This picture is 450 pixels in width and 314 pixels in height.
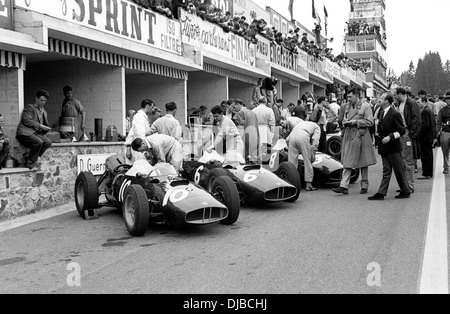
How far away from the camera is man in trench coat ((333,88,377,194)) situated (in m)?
9.95

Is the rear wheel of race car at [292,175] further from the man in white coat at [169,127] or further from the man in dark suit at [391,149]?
the man in white coat at [169,127]

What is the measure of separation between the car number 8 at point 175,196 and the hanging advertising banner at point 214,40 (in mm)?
9708

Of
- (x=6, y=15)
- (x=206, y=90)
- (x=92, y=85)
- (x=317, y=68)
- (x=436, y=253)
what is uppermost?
(x=317, y=68)

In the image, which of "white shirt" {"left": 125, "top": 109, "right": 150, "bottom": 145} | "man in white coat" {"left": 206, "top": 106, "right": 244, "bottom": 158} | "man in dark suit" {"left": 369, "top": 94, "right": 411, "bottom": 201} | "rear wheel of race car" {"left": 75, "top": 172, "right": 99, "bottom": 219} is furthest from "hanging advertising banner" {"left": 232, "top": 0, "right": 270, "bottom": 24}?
"rear wheel of race car" {"left": 75, "top": 172, "right": 99, "bottom": 219}

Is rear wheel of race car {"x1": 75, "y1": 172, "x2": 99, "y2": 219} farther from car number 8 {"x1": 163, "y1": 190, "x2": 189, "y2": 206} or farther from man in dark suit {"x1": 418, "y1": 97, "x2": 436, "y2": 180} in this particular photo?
man in dark suit {"x1": 418, "y1": 97, "x2": 436, "y2": 180}

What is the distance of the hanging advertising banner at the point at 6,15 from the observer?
9477 mm

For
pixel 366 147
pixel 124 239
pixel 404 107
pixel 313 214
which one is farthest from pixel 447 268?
pixel 404 107

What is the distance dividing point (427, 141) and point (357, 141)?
3.20 meters

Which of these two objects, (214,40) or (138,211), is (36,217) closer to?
(138,211)

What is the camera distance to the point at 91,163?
37.3 feet

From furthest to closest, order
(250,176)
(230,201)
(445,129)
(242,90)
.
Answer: (242,90) < (445,129) < (250,176) < (230,201)

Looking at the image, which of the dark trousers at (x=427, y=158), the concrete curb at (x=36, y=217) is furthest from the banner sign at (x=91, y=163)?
the dark trousers at (x=427, y=158)

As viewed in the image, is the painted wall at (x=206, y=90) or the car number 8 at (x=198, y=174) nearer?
the car number 8 at (x=198, y=174)

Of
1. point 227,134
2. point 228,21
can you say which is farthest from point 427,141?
point 228,21
